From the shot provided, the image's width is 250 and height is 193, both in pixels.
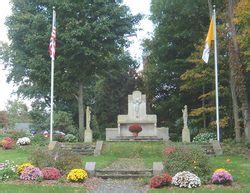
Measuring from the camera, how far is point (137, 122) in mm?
35719

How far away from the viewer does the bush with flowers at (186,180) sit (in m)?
14.8

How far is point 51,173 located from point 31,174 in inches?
26.5

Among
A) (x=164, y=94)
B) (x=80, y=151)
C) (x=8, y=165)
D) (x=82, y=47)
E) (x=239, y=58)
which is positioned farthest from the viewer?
(x=164, y=94)

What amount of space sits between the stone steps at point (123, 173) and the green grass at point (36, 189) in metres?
2.82

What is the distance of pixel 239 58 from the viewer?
2931cm

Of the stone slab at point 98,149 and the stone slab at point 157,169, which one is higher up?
the stone slab at point 98,149

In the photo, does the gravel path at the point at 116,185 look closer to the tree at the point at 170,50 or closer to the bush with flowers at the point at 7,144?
the bush with flowers at the point at 7,144

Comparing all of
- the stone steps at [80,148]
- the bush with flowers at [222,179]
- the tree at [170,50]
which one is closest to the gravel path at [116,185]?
the bush with flowers at [222,179]

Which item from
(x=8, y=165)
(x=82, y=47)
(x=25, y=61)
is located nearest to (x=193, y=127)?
(x=82, y=47)

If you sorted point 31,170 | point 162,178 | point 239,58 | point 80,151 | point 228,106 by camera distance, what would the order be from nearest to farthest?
1. point 162,178
2. point 31,170
3. point 80,151
4. point 239,58
5. point 228,106

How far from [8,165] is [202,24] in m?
27.4

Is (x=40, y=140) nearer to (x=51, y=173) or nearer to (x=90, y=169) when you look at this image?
(x=90, y=169)

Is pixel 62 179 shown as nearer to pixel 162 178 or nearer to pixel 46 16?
pixel 162 178

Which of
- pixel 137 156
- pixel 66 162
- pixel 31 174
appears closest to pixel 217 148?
pixel 137 156
